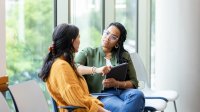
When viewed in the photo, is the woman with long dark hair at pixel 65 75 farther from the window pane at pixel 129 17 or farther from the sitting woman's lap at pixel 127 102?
the window pane at pixel 129 17

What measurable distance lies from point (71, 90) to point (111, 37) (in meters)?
1.10

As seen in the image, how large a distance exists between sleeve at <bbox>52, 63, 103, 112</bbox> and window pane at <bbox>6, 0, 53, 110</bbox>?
74 centimetres

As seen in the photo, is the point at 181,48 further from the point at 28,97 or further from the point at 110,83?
the point at 28,97

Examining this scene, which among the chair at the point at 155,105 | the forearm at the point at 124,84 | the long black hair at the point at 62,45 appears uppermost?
the long black hair at the point at 62,45

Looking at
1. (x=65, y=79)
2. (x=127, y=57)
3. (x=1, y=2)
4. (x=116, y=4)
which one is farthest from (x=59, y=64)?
(x=116, y=4)

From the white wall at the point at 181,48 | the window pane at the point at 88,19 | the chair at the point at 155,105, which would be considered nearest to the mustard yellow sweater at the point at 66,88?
the chair at the point at 155,105

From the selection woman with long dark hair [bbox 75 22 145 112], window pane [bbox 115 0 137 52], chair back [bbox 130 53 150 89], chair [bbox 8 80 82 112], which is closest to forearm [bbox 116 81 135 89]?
woman with long dark hair [bbox 75 22 145 112]

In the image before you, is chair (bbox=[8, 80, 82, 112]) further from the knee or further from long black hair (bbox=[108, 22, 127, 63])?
long black hair (bbox=[108, 22, 127, 63])

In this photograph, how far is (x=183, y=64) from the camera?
→ 4.69 metres

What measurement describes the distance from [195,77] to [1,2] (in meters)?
2.63

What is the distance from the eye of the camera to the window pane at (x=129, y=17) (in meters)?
5.38

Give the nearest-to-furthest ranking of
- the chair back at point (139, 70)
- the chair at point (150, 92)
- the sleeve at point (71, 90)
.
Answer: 1. the sleeve at point (71, 90)
2. the chair at point (150, 92)
3. the chair back at point (139, 70)

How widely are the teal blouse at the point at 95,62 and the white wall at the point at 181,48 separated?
1.12 m

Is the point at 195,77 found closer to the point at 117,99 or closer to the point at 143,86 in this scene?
the point at 143,86
